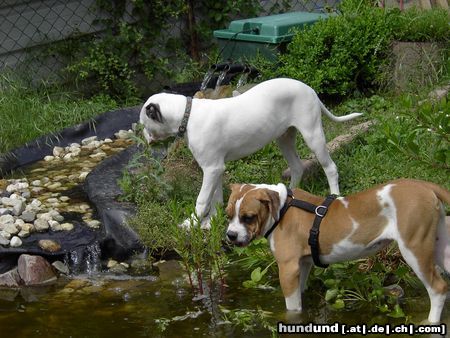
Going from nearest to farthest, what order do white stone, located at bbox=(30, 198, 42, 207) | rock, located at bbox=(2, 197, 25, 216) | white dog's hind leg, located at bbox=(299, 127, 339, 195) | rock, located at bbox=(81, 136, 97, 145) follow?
1. white dog's hind leg, located at bbox=(299, 127, 339, 195)
2. rock, located at bbox=(2, 197, 25, 216)
3. white stone, located at bbox=(30, 198, 42, 207)
4. rock, located at bbox=(81, 136, 97, 145)

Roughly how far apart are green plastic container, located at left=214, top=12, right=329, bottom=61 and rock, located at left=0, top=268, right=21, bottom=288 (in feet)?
13.7

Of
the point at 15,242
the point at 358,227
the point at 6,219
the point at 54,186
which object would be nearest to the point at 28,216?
the point at 6,219

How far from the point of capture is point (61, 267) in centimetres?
672

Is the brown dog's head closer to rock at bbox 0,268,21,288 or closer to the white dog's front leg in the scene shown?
the white dog's front leg

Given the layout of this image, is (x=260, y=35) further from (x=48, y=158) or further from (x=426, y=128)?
(x=426, y=128)

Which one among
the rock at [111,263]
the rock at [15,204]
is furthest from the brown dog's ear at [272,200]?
the rock at [15,204]

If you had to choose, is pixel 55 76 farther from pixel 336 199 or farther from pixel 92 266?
pixel 336 199

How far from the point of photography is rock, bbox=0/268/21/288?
652cm

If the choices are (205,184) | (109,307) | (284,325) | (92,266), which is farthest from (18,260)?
(284,325)

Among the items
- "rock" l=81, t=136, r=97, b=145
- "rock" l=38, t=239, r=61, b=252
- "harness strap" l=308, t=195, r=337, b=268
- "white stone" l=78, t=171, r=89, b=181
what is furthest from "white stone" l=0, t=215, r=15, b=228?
"harness strap" l=308, t=195, r=337, b=268

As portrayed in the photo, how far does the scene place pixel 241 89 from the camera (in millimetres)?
8641

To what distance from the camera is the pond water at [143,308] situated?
556 cm

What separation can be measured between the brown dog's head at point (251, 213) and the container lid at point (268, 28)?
14.8 feet

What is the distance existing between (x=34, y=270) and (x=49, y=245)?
1.08 feet
